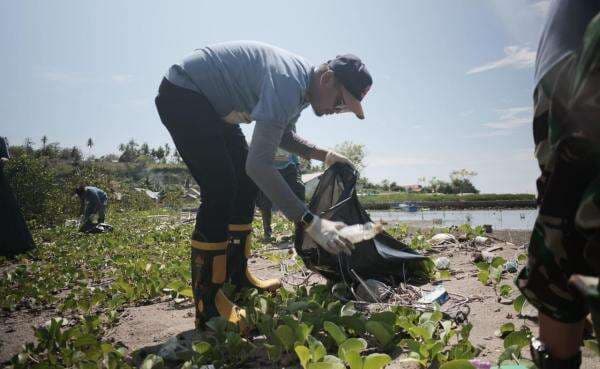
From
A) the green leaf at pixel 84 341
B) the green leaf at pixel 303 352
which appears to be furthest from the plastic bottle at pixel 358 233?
the green leaf at pixel 84 341

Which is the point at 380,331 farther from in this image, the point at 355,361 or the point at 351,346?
the point at 355,361

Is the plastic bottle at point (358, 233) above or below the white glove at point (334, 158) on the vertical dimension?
below

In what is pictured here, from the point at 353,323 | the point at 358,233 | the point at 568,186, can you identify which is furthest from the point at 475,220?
the point at 568,186

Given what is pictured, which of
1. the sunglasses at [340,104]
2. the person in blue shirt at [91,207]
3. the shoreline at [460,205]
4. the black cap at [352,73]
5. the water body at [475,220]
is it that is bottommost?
the shoreline at [460,205]

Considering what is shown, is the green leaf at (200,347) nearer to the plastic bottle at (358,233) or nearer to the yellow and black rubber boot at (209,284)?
the yellow and black rubber boot at (209,284)

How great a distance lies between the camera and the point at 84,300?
2.51 m

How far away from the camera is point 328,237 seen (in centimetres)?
183

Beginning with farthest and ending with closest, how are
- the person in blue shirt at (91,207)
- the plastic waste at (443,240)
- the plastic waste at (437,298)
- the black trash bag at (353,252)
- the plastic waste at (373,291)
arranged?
the person in blue shirt at (91,207)
the plastic waste at (443,240)
the black trash bag at (353,252)
the plastic waste at (373,291)
the plastic waste at (437,298)

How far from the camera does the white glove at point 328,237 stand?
1.81m

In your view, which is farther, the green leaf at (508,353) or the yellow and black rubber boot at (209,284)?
the yellow and black rubber boot at (209,284)

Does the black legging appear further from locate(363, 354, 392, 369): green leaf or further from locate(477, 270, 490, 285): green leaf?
locate(477, 270, 490, 285): green leaf

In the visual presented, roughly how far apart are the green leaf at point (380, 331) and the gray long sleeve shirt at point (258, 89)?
608mm

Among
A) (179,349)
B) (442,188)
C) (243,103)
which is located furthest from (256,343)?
(442,188)

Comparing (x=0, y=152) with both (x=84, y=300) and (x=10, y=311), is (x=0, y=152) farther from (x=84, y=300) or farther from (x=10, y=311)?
(x=84, y=300)
